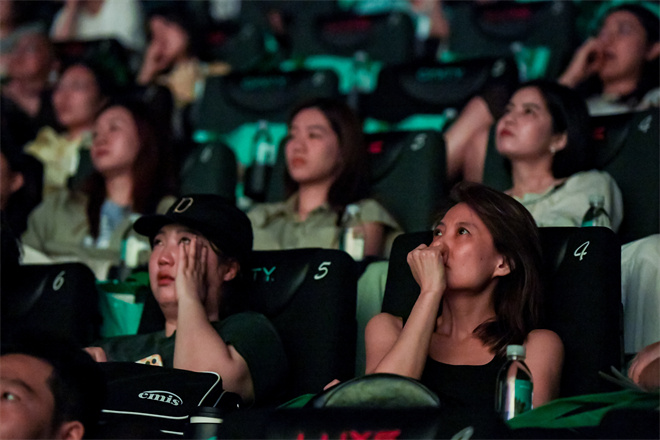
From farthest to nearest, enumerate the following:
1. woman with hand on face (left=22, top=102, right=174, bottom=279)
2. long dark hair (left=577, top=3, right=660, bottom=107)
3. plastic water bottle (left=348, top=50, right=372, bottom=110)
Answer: plastic water bottle (left=348, top=50, right=372, bottom=110) < long dark hair (left=577, top=3, right=660, bottom=107) < woman with hand on face (left=22, top=102, right=174, bottom=279)

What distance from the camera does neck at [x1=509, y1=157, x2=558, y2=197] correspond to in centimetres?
384

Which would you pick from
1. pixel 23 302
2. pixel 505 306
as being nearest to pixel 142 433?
pixel 505 306

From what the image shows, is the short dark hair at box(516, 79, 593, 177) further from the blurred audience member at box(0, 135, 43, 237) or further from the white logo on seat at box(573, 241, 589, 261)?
the blurred audience member at box(0, 135, 43, 237)

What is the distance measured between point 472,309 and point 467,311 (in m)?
0.01

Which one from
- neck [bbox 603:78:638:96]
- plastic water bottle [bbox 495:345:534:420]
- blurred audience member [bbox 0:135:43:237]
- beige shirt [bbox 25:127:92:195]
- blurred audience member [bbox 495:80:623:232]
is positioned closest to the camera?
plastic water bottle [bbox 495:345:534:420]

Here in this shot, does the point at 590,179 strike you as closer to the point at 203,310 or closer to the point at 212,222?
the point at 212,222

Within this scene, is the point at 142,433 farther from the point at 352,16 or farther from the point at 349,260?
the point at 352,16

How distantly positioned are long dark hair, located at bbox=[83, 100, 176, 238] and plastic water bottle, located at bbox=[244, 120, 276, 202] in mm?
354

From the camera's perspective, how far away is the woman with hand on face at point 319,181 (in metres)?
3.95

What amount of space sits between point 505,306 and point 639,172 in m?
1.33

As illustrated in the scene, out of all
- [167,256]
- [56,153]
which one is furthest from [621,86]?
[56,153]

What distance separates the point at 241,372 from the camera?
281 cm

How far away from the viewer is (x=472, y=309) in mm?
2740

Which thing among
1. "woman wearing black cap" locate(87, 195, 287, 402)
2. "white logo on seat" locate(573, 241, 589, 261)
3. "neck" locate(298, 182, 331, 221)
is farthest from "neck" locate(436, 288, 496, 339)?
→ "neck" locate(298, 182, 331, 221)
